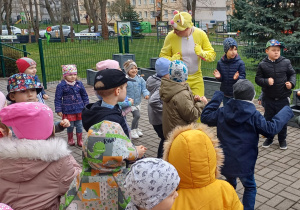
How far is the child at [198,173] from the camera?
2260 millimetres

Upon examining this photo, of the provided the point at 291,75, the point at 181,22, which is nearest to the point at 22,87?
the point at 181,22

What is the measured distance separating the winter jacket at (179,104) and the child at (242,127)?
395mm

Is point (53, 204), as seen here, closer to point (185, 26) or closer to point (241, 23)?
point (185, 26)

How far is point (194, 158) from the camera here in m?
2.25

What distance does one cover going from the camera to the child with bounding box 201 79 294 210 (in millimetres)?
3158

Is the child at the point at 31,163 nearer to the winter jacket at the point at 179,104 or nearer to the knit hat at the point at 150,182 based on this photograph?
the knit hat at the point at 150,182

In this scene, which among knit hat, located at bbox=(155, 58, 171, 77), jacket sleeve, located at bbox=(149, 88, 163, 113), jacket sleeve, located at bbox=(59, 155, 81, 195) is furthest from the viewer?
jacket sleeve, located at bbox=(149, 88, 163, 113)

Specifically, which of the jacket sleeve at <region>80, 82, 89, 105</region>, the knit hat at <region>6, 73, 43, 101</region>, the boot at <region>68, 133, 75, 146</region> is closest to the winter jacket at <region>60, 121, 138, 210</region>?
the knit hat at <region>6, 73, 43, 101</region>

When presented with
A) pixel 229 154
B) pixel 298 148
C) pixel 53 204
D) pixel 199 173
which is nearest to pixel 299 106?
pixel 298 148

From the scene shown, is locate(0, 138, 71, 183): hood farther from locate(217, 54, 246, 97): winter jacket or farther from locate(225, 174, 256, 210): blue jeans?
locate(217, 54, 246, 97): winter jacket

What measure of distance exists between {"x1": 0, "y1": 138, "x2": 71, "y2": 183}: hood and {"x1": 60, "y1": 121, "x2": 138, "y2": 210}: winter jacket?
247mm

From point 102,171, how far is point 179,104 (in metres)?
1.70

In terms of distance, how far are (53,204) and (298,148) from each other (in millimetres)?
4501

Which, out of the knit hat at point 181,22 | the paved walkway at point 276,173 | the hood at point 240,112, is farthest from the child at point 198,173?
the knit hat at point 181,22
